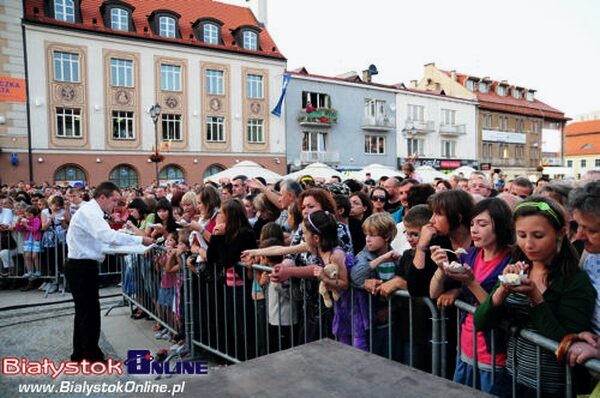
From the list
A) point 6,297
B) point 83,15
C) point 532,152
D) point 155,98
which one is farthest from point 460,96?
point 6,297

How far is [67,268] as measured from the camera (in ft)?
17.0

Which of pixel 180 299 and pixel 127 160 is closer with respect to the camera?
pixel 180 299

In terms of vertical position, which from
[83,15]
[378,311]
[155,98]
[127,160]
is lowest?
[378,311]

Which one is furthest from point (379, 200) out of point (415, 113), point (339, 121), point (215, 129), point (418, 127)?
point (415, 113)

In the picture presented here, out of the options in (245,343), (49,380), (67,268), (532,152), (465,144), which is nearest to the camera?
(245,343)

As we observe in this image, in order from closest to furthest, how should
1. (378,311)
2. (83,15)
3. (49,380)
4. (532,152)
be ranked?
(378,311) < (49,380) < (83,15) < (532,152)

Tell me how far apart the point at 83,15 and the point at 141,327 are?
88.1ft

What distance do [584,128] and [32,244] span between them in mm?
85973

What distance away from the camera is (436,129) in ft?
138

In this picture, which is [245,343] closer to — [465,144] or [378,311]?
[378,311]

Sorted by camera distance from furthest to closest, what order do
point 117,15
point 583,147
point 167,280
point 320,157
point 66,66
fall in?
point 583,147 → point 320,157 → point 117,15 → point 66,66 → point 167,280

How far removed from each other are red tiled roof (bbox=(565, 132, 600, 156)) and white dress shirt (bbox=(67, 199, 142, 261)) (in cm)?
8139

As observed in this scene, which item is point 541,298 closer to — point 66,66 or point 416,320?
point 416,320

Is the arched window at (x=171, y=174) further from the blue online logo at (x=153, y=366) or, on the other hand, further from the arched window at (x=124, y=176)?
the blue online logo at (x=153, y=366)
